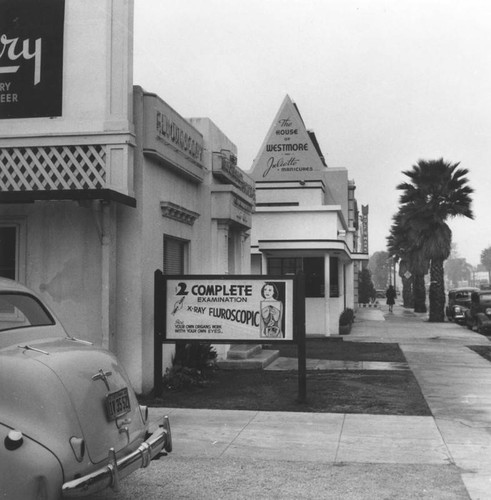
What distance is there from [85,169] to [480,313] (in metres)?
19.8

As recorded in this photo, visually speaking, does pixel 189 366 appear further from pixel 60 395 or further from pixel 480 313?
pixel 480 313

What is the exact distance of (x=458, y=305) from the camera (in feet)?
104

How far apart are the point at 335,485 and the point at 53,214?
632 cm

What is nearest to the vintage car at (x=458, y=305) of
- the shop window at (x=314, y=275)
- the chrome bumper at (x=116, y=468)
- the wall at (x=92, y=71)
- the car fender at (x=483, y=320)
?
the car fender at (x=483, y=320)

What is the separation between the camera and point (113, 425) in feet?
16.1

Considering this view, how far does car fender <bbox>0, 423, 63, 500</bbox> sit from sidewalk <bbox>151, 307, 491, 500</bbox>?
270cm

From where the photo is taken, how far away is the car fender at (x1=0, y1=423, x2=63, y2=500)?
4000 millimetres

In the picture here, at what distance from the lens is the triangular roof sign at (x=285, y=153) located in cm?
3066

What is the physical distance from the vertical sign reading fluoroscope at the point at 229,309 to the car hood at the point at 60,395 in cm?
504

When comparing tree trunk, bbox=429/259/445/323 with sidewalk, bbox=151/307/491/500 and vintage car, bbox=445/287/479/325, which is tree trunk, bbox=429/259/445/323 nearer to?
vintage car, bbox=445/287/479/325

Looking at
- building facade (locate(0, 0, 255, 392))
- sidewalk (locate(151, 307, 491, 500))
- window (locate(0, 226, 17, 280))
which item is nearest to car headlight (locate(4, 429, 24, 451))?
sidewalk (locate(151, 307, 491, 500))

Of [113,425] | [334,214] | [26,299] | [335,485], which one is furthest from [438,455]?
[334,214]

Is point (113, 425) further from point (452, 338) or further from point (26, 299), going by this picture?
point (452, 338)

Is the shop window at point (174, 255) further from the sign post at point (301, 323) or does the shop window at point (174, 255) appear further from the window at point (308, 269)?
the window at point (308, 269)
